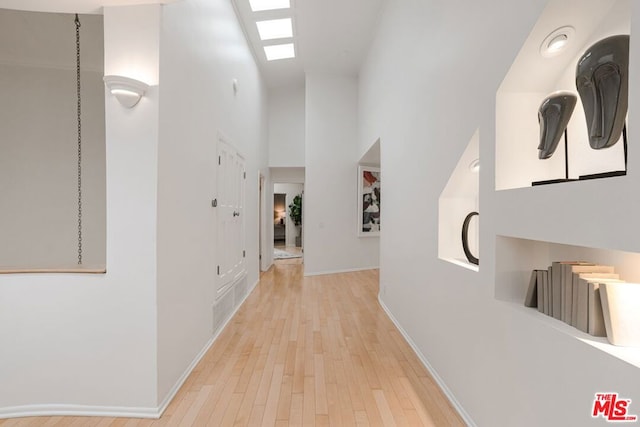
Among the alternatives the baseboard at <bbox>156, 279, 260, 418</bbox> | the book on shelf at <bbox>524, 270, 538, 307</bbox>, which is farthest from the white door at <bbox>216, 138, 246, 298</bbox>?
the book on shelf at <bbox>524, 270, 538, 307</bbox>

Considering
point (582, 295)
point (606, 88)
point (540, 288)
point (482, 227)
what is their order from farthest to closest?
point (482, 227)
point (540, 288)
point (582, 295)
point (606, 88)

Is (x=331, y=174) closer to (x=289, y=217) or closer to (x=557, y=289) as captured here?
(x=289, y=217)

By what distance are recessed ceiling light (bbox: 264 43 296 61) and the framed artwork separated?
2813mm

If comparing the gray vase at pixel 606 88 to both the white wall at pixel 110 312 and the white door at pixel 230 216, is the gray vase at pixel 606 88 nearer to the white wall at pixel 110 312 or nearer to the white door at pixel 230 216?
the white wall at pixel 110 312

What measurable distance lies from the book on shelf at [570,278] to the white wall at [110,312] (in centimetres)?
226

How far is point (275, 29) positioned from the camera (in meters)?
5.27

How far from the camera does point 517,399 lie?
1516 millimetres

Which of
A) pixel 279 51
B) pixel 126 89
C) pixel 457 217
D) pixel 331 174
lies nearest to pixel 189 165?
pixel 126 89

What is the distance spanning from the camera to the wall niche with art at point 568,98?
115 cm

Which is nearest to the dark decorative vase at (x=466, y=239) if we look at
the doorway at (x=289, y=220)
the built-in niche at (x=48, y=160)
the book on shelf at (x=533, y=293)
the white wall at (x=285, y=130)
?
the book on shelf at (x=533, y=293)

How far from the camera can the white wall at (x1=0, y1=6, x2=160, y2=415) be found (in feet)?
6.84

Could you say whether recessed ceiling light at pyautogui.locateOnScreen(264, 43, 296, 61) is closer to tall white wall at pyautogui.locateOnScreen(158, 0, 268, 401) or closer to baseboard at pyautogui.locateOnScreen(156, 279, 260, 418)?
tall white wall at pyautogui.locateOnScreen(158, 0, 268, 401)

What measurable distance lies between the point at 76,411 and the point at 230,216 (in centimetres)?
247

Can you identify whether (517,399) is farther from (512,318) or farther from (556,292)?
(556,292)
